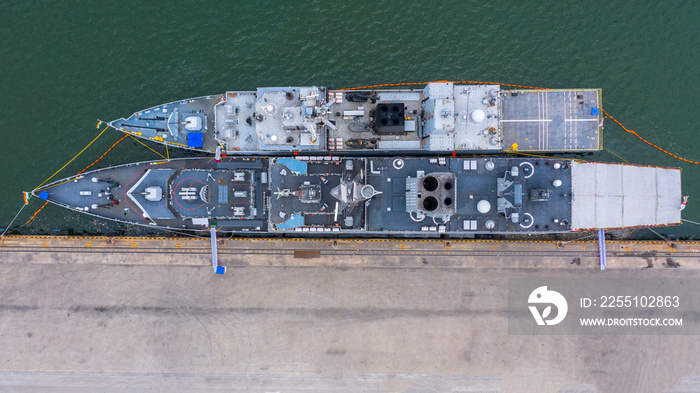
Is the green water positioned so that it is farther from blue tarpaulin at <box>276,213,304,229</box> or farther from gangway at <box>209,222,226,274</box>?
blue tarpaulin at <box>276,213,304,229</box>

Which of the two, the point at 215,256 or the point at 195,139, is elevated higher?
the point at 195,139

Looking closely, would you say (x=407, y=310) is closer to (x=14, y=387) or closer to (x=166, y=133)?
(x=166, y=133)

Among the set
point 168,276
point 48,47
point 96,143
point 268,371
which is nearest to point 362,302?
point 268,371

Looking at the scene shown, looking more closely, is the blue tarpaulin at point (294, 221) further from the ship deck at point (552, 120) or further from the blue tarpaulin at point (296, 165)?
the ship deck at point (552, 120)

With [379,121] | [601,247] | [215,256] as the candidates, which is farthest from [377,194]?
[601,247]

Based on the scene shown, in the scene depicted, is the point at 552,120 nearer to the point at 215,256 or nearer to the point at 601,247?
the point at 601,247

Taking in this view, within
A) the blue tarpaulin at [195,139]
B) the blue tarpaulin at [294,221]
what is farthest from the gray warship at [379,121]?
the blue tarpaulin at [294,221]
